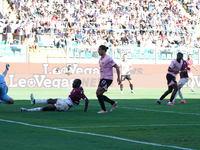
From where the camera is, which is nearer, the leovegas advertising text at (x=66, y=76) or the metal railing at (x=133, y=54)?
the leovegas advertising text at (x=66, y=76)

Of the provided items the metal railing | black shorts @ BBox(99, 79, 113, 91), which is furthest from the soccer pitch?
the metal railing

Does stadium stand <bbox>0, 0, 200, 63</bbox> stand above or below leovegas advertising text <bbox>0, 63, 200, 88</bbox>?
above

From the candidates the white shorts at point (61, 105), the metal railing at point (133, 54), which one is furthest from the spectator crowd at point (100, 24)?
the white shorts at point (61, 105)

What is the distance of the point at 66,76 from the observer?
29734 millimetres

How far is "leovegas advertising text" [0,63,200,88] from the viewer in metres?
29.1

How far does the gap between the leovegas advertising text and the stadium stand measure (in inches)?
44.9

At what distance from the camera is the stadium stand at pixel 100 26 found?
3269cm

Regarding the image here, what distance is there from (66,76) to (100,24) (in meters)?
7.81

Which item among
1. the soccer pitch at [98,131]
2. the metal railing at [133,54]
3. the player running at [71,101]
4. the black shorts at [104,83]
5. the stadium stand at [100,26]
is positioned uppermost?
the stadium stand at [100,26]

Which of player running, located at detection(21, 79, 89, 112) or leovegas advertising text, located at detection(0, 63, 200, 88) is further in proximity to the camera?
leovegas advertising text, located at detection(0, 63, 200, 88)

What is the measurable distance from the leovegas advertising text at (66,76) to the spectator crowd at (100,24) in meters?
2.08

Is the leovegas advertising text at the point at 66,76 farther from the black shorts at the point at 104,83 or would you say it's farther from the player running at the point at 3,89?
the black shorts at the point at 104,83

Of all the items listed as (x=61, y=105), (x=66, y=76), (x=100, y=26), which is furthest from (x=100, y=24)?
(x=61, y=105)

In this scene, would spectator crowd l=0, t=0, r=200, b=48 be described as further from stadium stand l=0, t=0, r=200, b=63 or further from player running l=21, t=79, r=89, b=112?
player running l=21, t=79, r=89, b=112
